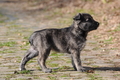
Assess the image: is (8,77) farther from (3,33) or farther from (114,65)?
(3,33)

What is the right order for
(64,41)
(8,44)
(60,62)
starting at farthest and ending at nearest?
1. (8,44)
2. (60,62)
3. (64,41)

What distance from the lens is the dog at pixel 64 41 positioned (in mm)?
7684

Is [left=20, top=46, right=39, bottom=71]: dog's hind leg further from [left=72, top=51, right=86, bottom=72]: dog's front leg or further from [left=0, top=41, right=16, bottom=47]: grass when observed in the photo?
[left=0, top=41, right=16, bottom=47]: grass

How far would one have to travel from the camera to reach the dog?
7684 millimetres

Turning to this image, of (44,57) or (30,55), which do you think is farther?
(30,55)

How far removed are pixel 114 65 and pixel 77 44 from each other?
3.92ft

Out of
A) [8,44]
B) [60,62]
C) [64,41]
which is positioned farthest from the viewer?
[8,44]

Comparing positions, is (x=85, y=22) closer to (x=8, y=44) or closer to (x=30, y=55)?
(x=30, y=55)

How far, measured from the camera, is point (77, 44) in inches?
309

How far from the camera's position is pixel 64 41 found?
7.92 metres

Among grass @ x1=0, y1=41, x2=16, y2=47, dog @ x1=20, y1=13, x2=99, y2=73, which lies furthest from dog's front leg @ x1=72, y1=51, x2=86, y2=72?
grass @ x1=0, y1=41, x2=16, y2=47

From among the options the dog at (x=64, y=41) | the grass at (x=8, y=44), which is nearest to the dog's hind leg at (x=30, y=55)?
the dog at (x=64, y=41)

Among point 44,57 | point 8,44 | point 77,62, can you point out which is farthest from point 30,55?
point 8,44

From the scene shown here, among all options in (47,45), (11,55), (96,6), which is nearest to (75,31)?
(47,45)
